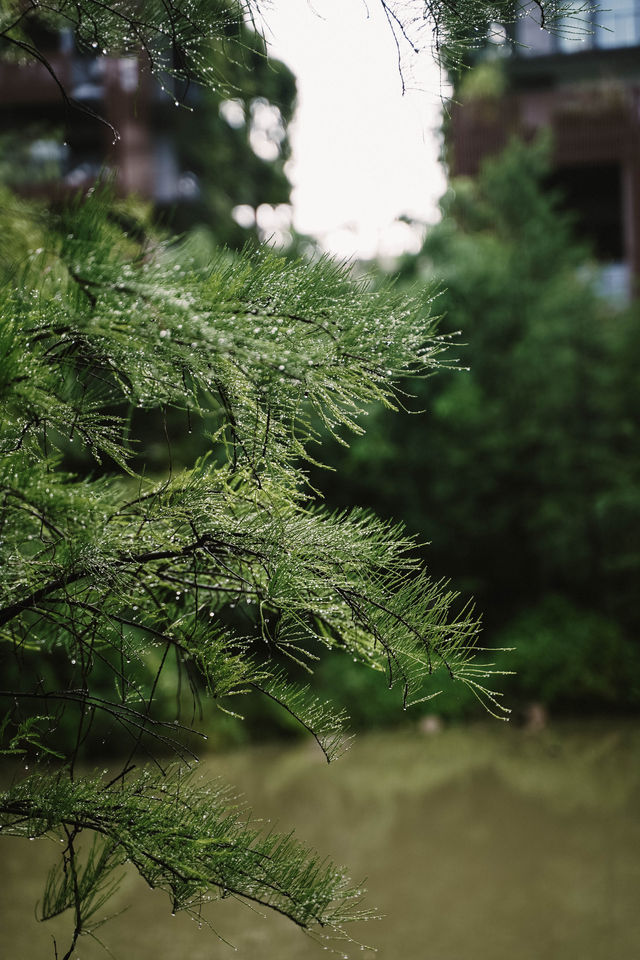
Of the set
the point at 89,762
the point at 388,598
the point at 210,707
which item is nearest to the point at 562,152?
the point at 210,707

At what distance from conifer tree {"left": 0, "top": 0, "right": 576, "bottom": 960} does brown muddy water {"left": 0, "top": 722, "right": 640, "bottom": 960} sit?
1.08m

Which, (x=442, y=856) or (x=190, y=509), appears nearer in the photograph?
(x=190, y=509)

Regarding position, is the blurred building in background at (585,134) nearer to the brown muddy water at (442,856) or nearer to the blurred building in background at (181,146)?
the blurred building in background at (181,146)

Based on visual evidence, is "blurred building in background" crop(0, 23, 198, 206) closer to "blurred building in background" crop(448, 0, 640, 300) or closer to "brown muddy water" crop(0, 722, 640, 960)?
"blurred building in background" crop(448, 0, 640, 300)

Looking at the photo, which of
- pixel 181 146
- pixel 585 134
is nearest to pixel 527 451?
pixel 585 134

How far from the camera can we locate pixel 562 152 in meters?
10.8

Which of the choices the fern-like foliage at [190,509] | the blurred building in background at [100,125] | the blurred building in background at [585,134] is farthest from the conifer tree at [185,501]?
the blurred building in background at [585,134]

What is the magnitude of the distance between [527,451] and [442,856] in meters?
5.95

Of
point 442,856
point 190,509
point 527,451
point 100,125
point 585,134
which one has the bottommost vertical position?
point 442,856

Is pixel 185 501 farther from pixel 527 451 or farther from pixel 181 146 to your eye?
pixel 181 146

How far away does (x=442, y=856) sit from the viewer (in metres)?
4.67

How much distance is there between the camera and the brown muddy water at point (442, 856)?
357 cm

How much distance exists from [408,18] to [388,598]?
100cm

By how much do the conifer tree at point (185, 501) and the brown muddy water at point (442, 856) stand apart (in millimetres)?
1083
